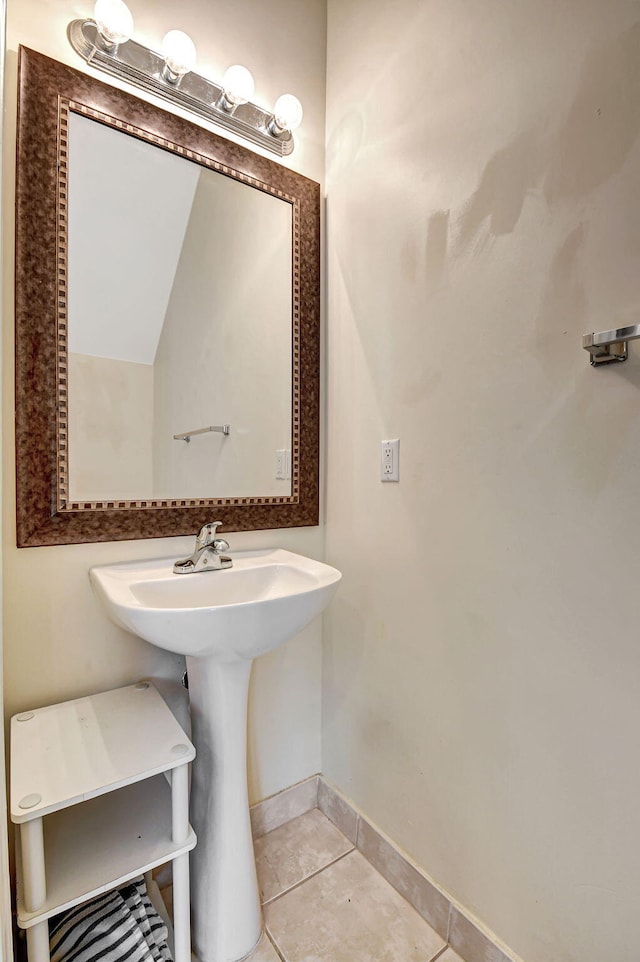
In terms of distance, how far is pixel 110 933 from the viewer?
89 cm

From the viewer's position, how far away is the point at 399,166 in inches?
46.6

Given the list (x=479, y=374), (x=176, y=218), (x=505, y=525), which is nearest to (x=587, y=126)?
(x=479, y=374)

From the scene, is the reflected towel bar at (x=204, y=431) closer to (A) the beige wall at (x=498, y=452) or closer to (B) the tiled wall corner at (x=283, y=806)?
(A) the beige wall at (x=498, y=452)

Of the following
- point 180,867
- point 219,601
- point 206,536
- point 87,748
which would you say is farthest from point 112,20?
point 180,867

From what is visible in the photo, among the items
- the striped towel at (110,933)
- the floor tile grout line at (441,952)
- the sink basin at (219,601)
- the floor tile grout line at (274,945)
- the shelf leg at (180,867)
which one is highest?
the sink basin at (219,601)

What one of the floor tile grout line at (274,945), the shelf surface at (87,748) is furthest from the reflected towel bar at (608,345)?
the floor tile grout line at (274,945)

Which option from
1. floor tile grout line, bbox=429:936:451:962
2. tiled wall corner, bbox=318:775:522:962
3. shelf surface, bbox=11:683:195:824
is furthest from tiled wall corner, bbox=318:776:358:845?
shelf surface, bbox=11:683:195:824

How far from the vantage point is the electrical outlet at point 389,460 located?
1.21 m

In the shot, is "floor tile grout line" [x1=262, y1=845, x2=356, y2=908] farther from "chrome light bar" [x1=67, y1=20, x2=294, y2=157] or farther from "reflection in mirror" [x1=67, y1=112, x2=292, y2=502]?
"chrome light bar" [x1=67, y1=20, x2=294, y2=157]

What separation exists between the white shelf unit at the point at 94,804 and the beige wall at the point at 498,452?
1.94 ft

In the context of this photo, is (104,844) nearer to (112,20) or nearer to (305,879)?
(305,879)

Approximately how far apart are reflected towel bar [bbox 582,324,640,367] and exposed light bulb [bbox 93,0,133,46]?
1.21 m

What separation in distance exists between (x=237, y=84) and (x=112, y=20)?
1.02ft

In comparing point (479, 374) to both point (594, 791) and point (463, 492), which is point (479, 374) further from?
point (594, 791)
